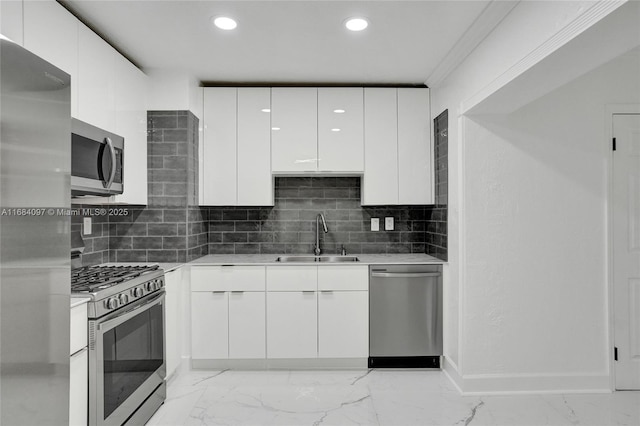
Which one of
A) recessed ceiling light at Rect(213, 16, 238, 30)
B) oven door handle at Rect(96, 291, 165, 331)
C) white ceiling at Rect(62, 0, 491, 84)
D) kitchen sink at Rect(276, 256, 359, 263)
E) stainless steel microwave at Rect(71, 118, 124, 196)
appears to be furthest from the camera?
kitchen sink at Rect(276, 256, 359, 263)

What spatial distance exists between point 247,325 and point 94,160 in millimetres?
1720

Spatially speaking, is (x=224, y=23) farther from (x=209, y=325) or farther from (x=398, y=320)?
(x=398, y=320)

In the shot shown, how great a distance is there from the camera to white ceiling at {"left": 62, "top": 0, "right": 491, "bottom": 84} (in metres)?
2.18

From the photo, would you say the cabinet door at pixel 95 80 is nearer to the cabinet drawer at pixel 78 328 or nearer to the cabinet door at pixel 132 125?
the cabinet door at pixel 132 125

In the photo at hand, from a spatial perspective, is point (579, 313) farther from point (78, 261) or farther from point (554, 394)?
point (78, 261)

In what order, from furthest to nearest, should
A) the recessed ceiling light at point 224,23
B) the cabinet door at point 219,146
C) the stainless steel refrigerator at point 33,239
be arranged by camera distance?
the cabinet door at point 219,146 < the recessed ceiling light at point 224,23 < the stainless steel refrigerator at point 33,239

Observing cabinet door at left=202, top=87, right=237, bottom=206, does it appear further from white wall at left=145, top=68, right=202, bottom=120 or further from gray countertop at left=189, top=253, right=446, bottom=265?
gray countertop at left=189, top=253, right=446, bottom=265

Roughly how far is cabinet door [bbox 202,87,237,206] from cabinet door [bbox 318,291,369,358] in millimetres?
1269

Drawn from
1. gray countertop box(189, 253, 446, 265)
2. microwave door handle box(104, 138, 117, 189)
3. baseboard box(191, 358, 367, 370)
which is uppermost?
microwave door handle box(104, 138, 117, 189)

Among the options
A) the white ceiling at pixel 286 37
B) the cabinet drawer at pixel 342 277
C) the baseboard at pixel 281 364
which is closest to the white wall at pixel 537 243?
the white ceiling at pixel 286 37

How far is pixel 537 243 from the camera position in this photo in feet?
8.97

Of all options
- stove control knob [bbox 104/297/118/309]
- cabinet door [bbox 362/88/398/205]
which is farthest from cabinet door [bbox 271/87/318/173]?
stove control knob [bbox 104/297/118/309]

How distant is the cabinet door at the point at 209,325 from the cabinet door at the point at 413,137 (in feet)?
6.36

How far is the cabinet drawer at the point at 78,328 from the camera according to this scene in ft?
5.53
